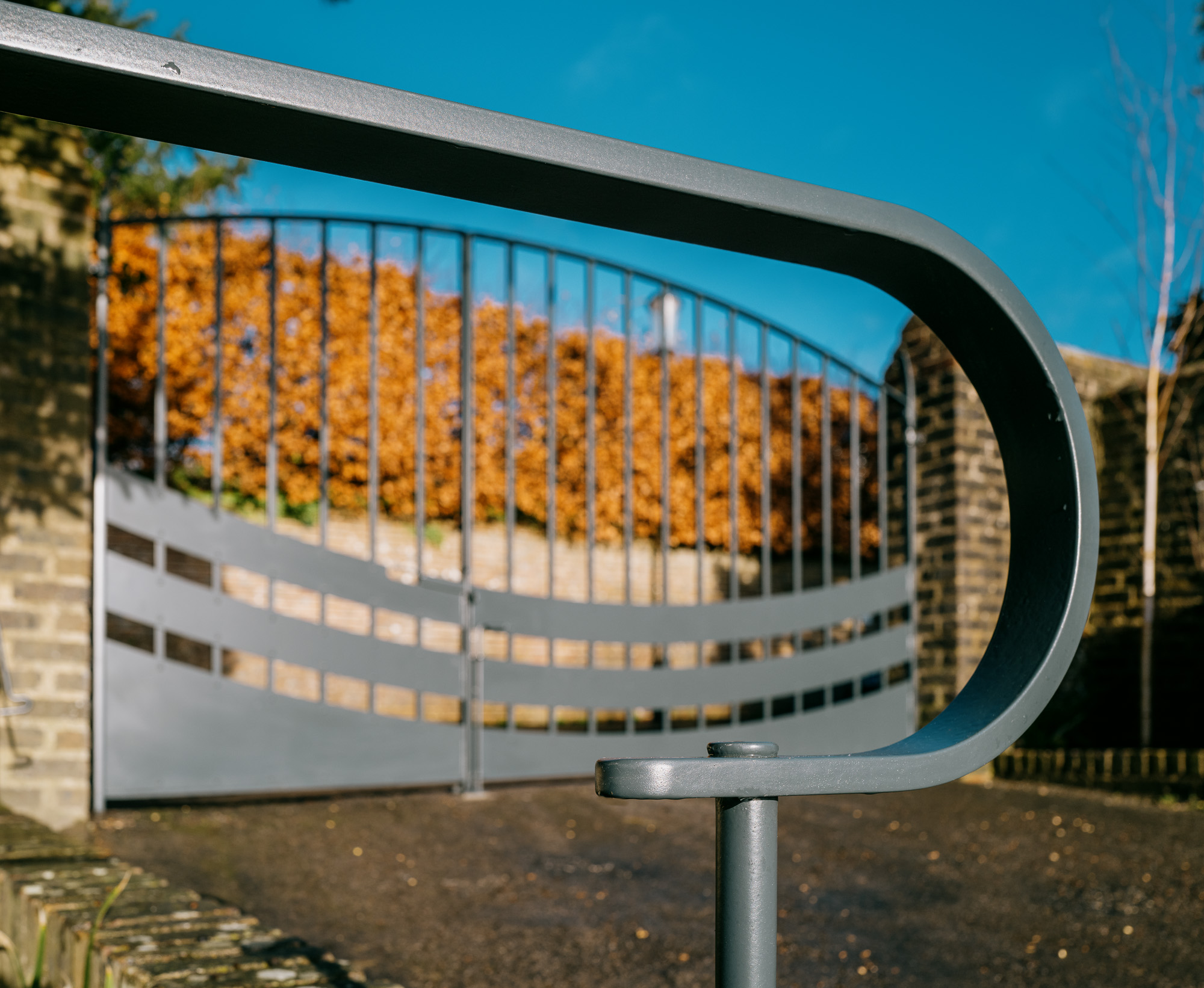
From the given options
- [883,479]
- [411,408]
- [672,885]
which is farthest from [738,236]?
[411,408]

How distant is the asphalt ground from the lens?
2432 millimetres

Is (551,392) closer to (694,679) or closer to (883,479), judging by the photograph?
(694,679)

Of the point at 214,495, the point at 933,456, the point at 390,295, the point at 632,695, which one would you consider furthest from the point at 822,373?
the point at 390,295

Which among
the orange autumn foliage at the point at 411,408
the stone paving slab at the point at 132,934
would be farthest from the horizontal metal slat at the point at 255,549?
the orange autumn foliage at the point at 411,408

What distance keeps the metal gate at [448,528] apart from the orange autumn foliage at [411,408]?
28mm

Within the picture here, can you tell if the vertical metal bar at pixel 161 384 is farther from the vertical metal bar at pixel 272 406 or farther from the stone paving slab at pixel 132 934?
the stone paving slab at pixel 132 934

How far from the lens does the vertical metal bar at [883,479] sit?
577 cm

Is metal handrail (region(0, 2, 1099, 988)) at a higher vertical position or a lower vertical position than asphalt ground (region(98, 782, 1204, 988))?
higher

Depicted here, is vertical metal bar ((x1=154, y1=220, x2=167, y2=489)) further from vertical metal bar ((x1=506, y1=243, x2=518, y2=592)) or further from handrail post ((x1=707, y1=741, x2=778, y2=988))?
handrail post ((x1=707, y1=741, x2=778, y2=988))

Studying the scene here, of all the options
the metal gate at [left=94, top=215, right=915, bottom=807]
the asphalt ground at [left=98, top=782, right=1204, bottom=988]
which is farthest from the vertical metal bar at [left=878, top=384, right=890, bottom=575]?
the asphalt ground at [left=98, top=782, right=1204, bottom=988]

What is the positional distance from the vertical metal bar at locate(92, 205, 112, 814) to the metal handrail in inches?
145

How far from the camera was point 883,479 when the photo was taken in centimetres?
600

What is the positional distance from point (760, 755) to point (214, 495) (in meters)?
3.97

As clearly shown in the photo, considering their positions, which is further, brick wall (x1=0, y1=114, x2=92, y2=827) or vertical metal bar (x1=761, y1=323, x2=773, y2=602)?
vertical metal bar (x1=761, y1=323, x2=773, y2=602)
